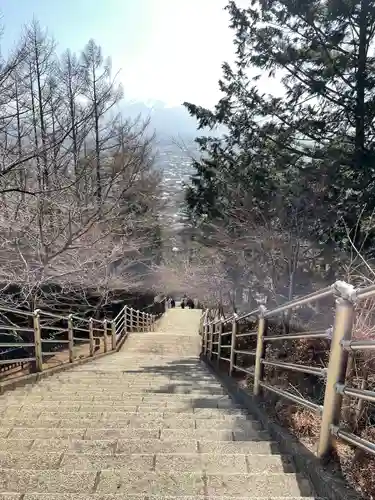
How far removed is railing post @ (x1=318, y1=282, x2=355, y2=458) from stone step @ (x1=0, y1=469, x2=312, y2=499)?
316mm

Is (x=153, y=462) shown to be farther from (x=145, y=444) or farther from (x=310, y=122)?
(x=310, y=122)

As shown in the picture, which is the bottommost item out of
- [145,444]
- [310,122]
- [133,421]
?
[133,421]

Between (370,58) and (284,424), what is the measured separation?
24.3ft

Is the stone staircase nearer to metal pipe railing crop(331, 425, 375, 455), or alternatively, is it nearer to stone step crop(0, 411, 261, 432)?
stone step crop(0, 411, 261, 432)

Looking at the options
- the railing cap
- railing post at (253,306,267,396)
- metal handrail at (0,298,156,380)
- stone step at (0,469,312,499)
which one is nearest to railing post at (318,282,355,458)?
the railing cap

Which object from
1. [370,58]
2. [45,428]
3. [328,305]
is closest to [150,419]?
[45,428]

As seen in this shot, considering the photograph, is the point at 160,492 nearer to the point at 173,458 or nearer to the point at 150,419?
the point at 173,458

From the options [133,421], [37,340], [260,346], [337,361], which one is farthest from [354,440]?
[37,340]

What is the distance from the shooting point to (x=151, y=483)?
196cm

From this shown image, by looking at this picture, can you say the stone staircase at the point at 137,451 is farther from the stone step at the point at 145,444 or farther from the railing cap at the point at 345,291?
the railing cap at the point at 345,291

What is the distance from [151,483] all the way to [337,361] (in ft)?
3.85

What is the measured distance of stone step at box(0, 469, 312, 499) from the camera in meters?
1.90

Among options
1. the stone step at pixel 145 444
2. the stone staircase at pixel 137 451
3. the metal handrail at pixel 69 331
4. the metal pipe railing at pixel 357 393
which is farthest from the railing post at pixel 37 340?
the metal pipe railing at pixel 357 393

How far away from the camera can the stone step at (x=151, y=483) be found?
1.90m
